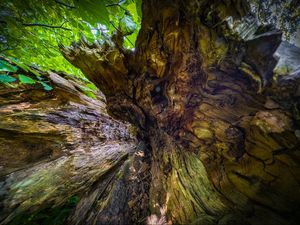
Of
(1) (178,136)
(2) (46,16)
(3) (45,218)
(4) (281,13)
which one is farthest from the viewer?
(3) (45,218)

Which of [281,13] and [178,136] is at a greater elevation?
[281,13]

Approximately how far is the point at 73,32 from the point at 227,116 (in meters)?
2.90

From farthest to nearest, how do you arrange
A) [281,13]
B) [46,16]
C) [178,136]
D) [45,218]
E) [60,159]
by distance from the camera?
[45,218], [60,159], [46,16], [178,136], [281,13]

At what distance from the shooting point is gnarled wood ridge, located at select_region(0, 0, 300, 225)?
2.99 ft

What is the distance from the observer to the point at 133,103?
2.16 metres

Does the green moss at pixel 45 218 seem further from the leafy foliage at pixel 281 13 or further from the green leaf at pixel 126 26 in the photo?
the leafy foliage at pixel 281 13

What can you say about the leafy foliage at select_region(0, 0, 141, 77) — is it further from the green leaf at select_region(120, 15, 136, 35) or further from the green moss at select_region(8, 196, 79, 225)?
the green moss at select_region(8, 196, 79, 225)

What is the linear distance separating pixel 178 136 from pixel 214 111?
55cm

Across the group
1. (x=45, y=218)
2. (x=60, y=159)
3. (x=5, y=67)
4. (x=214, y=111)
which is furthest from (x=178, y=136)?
(x=45, y=218)

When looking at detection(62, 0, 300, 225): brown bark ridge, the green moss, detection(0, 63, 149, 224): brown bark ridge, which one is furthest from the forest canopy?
the green moss

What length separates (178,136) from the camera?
1.70 metres

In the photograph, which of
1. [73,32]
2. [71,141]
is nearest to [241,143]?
[71,141]

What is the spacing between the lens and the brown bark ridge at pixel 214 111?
88cm

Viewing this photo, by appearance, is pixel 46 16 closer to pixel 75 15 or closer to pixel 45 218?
pixel 75 15
